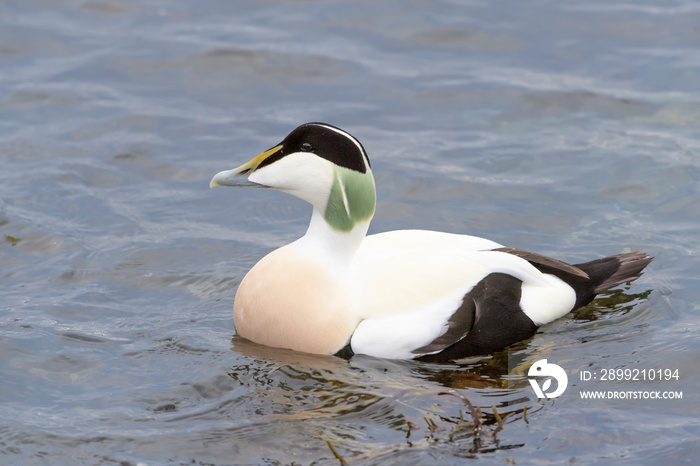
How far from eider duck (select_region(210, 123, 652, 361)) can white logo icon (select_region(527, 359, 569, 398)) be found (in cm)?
29

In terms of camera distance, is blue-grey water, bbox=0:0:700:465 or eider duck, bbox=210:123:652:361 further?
eider duck, bbox=210:123:652:361

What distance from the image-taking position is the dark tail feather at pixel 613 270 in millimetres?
6223

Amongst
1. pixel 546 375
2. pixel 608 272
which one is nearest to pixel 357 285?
pixel 546 375

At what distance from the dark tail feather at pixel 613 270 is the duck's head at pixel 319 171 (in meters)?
1.59

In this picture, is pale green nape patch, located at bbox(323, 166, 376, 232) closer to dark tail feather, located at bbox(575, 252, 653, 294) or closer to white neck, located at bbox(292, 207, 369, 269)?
white neck, located at bbox(292, 207, 369, 269)

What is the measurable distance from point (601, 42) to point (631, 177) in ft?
10.4

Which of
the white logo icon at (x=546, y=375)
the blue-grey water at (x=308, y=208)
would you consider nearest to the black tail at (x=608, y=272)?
the blue-grey water at (x=308, y=208)

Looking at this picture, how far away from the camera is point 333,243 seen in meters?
5.77

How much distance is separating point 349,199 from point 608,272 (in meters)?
1.80

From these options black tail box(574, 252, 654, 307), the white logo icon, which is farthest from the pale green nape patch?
black tail box(574, 252, 654, 307)

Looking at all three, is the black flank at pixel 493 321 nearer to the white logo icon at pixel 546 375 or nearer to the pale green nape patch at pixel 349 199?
the white logo icon at pixel 546 375

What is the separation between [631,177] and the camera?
27.6 ft

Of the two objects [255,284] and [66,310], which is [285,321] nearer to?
[255,284]

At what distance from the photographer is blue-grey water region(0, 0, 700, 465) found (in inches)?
196
